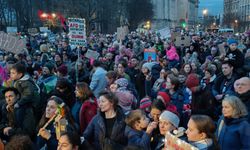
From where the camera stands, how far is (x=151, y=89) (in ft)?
31.5

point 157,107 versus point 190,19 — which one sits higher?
point 190,19

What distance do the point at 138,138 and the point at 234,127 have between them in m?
1.12

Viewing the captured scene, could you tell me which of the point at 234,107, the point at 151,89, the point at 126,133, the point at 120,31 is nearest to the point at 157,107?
the point at 126,133

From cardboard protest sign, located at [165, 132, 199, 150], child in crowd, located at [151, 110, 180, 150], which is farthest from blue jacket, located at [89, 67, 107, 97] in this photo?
cardboard protest sign, located at [165, 132, 199, 150]

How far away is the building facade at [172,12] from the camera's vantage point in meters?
124

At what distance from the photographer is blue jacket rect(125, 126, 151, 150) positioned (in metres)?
4.69

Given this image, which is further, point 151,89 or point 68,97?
point 151,89

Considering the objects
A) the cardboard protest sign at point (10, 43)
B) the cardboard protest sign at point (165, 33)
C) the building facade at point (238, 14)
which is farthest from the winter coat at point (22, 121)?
the building facade at point (238, 14)

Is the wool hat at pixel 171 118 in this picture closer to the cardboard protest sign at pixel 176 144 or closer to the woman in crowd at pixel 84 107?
the cardboard protest sign at pixel 176 144

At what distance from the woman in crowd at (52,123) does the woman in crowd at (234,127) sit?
73.5 inches

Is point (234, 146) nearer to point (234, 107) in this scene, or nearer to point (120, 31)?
point (234, 107)

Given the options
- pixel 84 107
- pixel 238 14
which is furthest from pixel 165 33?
pixel 238 14

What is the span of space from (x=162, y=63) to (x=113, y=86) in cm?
540

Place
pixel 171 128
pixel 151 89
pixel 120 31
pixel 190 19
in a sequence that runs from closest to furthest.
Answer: pixel 171 128
pixel 151 89
pixel 120 31
pixel 190 19
